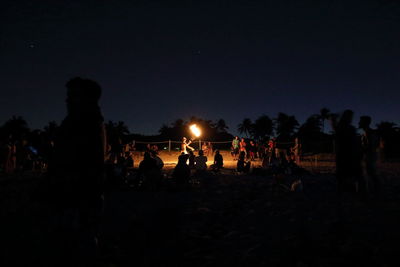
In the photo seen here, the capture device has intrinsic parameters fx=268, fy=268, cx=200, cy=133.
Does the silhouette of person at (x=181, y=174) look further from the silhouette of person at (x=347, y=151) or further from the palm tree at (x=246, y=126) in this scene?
the palm tree at (x=246, y=126)

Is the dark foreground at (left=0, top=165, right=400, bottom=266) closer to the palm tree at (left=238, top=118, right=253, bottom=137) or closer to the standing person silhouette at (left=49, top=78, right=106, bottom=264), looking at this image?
the standing person silhouette at (left=49, top=78, right=106, bottom=264)

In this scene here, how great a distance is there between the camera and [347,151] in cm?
447

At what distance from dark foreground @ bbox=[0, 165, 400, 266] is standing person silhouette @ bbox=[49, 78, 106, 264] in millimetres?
189

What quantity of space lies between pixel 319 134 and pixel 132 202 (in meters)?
81.9

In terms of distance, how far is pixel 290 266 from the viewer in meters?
3.00

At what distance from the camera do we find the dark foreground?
3.27 metres

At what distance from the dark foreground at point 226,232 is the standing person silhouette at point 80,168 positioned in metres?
0.19

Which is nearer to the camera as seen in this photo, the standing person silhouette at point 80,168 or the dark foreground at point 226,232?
the standing person silhouette at point 80,168

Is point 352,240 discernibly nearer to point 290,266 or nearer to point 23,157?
point 290,266

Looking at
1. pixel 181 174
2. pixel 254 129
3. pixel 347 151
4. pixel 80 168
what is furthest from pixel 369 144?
pixel 254 129

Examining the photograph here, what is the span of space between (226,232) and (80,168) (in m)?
2.90

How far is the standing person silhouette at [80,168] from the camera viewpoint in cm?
222

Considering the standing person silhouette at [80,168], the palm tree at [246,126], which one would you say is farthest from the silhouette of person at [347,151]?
the palm tree at [246,126]

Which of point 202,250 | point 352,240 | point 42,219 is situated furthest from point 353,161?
point 42,219
